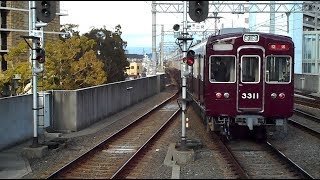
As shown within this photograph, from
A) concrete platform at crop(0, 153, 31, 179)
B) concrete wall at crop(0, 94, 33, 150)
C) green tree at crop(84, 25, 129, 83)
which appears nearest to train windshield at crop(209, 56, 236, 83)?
concrete platform at crop(0, 153, 31, 179)

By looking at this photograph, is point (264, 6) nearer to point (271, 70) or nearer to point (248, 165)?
point (271, 70)

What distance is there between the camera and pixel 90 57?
38.0 m

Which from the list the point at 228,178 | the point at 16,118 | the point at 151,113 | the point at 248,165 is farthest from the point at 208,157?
the point at 151,113

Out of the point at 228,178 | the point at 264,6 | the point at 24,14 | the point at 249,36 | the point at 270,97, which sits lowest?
the point at 228,178

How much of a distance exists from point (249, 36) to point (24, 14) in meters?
71.3

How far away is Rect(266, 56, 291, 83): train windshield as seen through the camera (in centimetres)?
1366

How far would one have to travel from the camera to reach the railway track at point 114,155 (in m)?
10.5

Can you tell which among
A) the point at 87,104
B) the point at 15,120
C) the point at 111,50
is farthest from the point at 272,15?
the point at 15,120

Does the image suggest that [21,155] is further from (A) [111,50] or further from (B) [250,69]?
(A) [111,50]

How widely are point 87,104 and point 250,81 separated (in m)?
8.00

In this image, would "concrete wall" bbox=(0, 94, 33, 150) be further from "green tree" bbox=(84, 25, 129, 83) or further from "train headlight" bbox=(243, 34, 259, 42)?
"green tree" bbox=(84, 25, 129, 83)

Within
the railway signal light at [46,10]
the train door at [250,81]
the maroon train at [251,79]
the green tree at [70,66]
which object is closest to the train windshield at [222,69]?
the maroon train at [251,79]

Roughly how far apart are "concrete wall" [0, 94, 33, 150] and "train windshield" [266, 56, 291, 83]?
7678mm

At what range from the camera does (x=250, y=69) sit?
13828mm
